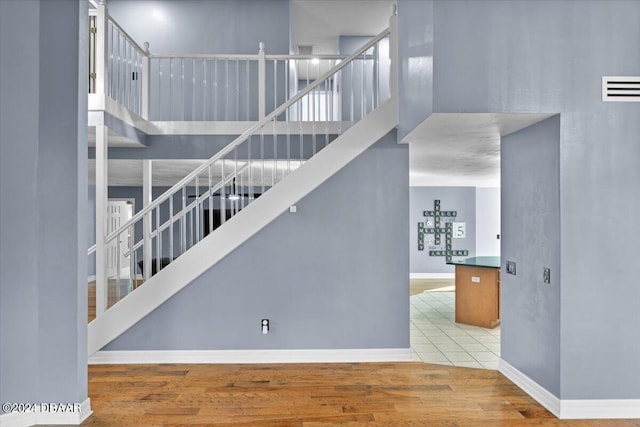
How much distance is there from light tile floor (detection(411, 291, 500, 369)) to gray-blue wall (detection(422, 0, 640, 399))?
1345 mm

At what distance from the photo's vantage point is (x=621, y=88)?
3182mm

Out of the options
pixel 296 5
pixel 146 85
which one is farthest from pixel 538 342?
pixel 296 5

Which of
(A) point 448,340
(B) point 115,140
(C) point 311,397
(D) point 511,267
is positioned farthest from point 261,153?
(A) point 448,340

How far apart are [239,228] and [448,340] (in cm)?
307

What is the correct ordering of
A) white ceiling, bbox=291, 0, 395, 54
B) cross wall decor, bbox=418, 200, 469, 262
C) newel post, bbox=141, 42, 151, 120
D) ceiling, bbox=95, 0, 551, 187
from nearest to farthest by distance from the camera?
ceiling, bbox=95, 0, 551, 187 < newel post, bbox=141, 42, 151, 120 < white ceiling, bbox=291, 0, 395, 54 < cross wall decor, bbox=418, 200, 469, 262

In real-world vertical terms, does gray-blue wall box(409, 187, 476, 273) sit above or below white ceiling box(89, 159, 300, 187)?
below

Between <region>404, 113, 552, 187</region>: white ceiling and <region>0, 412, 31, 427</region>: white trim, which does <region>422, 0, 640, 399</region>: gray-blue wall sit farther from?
<region>0, 412, 31, 427</region>: white trim

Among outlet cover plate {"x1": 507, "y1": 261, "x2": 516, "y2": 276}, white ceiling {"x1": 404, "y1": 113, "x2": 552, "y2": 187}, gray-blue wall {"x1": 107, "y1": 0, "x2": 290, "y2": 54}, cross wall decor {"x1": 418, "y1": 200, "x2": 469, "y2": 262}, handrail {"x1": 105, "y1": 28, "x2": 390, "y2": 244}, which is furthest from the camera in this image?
cross wall decor {"x1": 418, "y1": 200, "x2": 469, "y2": 262}

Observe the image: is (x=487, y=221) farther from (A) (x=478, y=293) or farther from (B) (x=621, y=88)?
(B) (x=621, y=88)

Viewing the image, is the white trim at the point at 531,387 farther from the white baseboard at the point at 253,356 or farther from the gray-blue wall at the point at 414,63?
the gray-blue wall at the point at 414,63

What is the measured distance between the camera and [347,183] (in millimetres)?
4504

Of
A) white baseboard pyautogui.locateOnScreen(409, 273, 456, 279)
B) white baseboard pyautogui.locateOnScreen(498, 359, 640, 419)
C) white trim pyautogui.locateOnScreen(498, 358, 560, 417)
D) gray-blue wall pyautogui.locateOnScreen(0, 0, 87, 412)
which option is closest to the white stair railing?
gray-blue wall pyautogui.locateOnScreen(0, 0, 87, 412)

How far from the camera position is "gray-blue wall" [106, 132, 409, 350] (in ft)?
14.5

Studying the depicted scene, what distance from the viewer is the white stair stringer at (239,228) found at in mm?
4348
